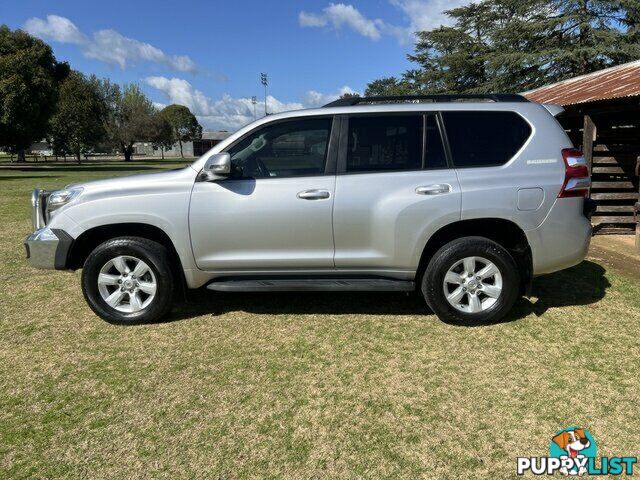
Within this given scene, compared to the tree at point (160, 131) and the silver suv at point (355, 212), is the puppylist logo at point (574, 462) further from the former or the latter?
the tree at point (160, 131)

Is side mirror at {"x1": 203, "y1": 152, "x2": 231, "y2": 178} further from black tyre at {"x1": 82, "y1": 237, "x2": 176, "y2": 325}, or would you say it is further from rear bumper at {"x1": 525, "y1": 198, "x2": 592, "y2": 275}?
rear bumper at {"x1": 525, "y1": 198, "x2": 592, "y2": 275}

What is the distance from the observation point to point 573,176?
4039mm

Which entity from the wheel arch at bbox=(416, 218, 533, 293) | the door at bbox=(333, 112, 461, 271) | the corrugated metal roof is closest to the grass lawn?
the wheel arch at bbox=(416, 218, 533, 293)

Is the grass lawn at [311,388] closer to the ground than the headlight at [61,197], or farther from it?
closer to the ground

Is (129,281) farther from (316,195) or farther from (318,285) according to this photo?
(316,195)

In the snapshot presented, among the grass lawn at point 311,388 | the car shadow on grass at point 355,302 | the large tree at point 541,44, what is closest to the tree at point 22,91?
the large tree at point 541,44

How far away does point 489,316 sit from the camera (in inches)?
165

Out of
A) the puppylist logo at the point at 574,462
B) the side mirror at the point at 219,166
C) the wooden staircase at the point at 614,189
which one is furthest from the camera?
the wooden staircase at the point at 614,189

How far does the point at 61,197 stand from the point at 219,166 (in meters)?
1.54

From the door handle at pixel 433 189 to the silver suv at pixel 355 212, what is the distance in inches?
0.5

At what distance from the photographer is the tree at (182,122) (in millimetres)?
83406

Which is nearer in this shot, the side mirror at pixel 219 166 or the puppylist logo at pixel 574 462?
the puppylist logo at pixel 574 462

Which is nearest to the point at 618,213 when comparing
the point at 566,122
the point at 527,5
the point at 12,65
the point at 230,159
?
Result: the point at 566,122

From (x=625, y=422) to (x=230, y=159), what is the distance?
10.7 feet
